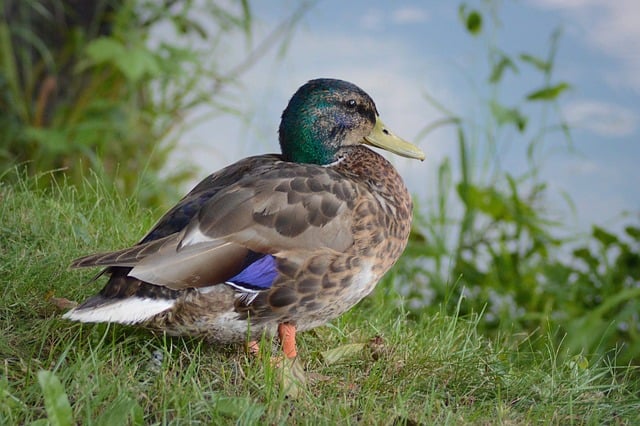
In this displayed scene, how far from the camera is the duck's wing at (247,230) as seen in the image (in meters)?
2.76

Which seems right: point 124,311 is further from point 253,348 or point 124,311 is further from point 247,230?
point 253,348

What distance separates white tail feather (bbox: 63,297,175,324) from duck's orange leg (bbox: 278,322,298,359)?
412mm

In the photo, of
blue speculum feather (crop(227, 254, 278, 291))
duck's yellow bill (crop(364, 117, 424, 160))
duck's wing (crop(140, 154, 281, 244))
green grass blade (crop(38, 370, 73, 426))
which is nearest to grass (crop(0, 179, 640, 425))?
green grass blade (crop(38, 370, 73, 426))

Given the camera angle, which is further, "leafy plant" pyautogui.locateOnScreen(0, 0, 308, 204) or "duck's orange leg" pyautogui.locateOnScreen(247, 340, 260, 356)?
"leafy plant" pyautogui.locateOnScreen(0, 0, 308, 204)

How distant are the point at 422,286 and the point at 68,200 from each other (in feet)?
7.55

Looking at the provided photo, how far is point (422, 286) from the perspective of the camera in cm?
564

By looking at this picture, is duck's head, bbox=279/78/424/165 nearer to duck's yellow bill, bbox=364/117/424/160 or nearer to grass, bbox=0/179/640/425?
duck's yellow bill, bbox=364/117/424/160

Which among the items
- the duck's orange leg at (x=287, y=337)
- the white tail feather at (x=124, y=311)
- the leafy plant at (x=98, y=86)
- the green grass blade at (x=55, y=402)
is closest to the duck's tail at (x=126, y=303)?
the white tail feather at (x=124, y=311)

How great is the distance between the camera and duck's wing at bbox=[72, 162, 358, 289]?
9.05 ft

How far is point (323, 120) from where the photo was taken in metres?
3.30

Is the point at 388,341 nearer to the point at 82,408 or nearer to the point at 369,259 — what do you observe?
the point at 369,259

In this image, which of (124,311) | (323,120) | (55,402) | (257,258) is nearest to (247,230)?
(257,258)

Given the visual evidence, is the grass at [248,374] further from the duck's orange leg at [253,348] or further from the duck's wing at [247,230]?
the duck's wing at [247,230]

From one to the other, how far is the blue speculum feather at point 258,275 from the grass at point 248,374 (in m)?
0.26
